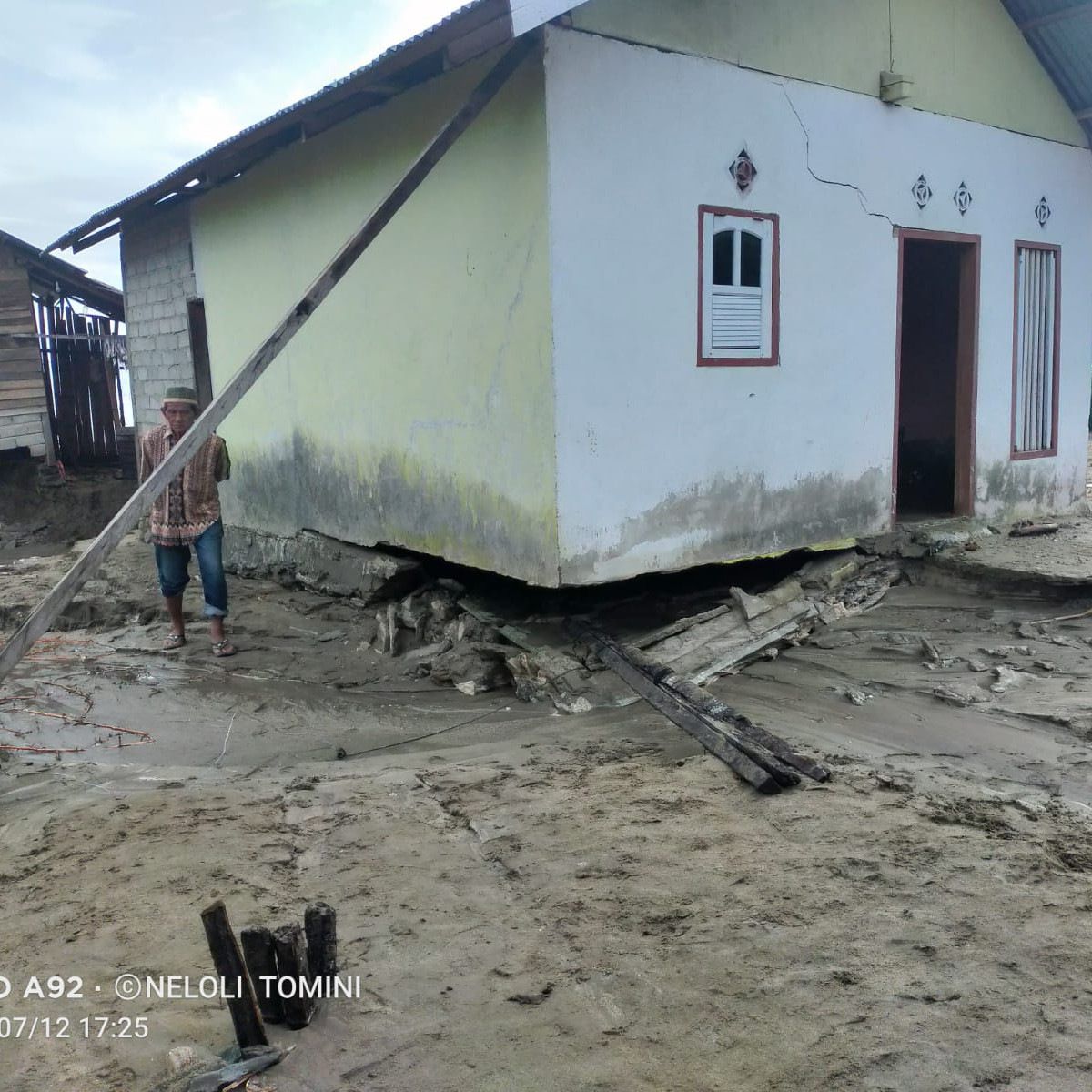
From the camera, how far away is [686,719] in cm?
486

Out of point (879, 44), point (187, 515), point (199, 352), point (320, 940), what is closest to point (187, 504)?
point (187, 515)

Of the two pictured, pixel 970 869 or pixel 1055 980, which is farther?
pixel 970 869

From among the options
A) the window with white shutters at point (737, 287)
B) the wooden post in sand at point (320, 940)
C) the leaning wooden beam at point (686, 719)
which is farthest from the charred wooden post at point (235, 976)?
the window with white shutters at point (737, 287)

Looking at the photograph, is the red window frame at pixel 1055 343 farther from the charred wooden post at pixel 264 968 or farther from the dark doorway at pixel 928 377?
the charred wooden post at pixel 264 968

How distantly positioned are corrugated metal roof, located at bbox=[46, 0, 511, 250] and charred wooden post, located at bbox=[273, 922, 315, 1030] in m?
4.21

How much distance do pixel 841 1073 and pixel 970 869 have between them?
122cm

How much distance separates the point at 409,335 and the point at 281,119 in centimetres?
160

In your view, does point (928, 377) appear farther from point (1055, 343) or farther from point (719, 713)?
point (719, 713)

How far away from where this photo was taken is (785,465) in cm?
668

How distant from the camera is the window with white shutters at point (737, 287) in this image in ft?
19.9

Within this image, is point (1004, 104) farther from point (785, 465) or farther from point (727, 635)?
point (727, 635)

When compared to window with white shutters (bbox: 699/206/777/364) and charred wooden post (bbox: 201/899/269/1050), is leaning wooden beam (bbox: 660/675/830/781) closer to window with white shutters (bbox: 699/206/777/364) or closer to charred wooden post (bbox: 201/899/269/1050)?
window with white shutters (bbox: 699/206/777/364)

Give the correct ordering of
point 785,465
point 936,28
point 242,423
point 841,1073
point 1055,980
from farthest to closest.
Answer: point 242,423
point 936,28
point 785,465
point 1055,980
point 841,1073

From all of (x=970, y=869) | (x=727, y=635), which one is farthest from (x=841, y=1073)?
(x=727, y=635)
